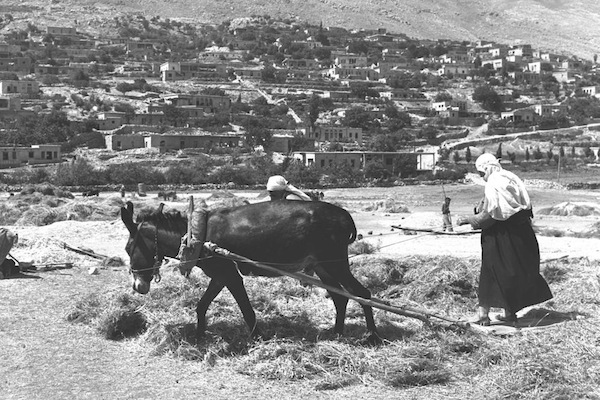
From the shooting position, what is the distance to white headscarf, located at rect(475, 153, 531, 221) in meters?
7.12

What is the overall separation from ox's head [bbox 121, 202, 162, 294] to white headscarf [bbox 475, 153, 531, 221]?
10.7ft

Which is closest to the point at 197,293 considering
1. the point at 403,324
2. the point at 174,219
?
the point at 174,219

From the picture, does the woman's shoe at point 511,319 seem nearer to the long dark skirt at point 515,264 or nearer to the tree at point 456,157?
the long dark skirt at point 515,264

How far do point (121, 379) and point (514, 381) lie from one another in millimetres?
3226

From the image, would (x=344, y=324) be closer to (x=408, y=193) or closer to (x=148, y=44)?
(x=408, y=193)

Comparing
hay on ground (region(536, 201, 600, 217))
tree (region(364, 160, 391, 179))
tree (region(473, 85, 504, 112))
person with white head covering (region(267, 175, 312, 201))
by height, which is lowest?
tree (region(364, 160, 391, 179))

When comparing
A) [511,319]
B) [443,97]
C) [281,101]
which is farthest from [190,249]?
[443,97]

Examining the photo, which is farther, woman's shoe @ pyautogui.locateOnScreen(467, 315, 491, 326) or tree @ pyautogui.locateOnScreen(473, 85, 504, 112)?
tree @ pyautogui.locateOnScreen(473, 85, 504, 112)

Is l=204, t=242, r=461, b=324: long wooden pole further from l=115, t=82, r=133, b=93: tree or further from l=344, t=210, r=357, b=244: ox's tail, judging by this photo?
l=115, t=82, r=133, b=93: tree

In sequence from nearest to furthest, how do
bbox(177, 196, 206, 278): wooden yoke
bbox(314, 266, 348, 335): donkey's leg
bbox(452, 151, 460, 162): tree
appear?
bbox(177, 196, 206, 278): wooden yoke, bbox(314, 266, 348, 335): donkey's leg, bbox(452, 151, 460, 162): tree

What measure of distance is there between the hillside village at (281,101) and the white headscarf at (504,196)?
58.8 meters

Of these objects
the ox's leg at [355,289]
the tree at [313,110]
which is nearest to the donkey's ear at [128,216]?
the ox's leg at [355,289]

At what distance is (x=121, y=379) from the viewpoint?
636cm

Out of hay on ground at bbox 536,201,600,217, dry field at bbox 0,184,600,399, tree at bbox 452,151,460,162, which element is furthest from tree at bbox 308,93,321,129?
dry field at bbox 0,184,600,399
